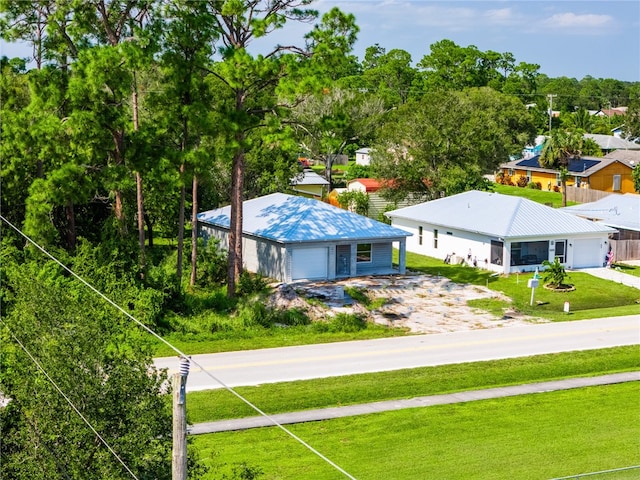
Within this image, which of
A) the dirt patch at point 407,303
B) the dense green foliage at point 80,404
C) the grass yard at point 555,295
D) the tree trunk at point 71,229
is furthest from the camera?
the grass yard at point 555,295

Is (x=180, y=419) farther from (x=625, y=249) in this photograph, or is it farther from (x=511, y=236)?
(x=625, y=249)

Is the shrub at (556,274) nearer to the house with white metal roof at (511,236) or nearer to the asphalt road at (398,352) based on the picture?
the house with white metal roof at (511,236)

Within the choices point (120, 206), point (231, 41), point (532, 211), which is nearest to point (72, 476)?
point (120, 206)

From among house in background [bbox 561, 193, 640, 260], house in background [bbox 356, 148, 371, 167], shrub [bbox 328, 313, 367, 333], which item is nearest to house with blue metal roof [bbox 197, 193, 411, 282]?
shrub [bbox 328, 313, 367, 333]

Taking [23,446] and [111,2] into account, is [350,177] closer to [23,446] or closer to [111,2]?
[111,2]

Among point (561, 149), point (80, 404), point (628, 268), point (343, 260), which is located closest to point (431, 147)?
point (628, 268)

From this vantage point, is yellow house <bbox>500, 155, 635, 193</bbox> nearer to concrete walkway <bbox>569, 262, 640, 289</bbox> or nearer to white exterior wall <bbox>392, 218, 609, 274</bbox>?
white exterior wall <bbox>392, 218, 609, 274</bbox>

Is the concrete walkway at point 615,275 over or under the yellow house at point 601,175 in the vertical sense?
under

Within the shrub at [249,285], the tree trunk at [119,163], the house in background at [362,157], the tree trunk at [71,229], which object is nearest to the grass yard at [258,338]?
the shrub at [249,285]
